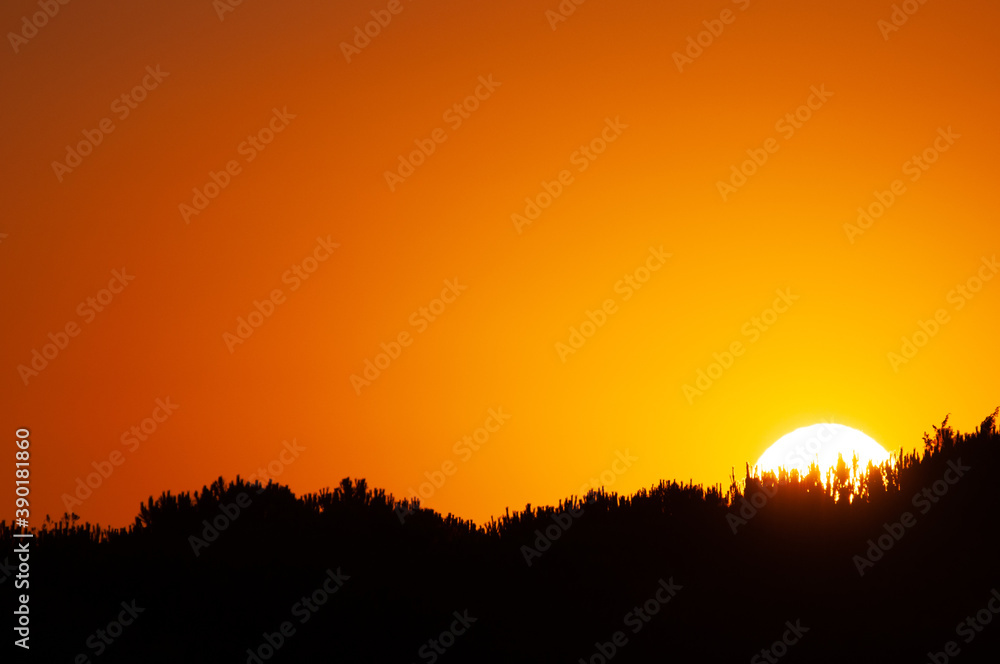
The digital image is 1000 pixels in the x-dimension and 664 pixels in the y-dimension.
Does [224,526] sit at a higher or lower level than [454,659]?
higher

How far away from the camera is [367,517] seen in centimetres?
1891

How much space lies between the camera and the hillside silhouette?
1456 cm

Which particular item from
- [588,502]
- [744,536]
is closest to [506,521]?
[588,502]

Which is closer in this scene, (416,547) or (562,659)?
(562,659)

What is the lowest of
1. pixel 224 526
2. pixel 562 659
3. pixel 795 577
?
pixel 562 659

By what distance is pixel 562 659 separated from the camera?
581 inches

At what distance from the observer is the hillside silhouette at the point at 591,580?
47.8ft

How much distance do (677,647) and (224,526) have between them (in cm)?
736

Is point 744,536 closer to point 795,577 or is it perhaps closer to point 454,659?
point 795,577

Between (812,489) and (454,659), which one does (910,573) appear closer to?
(812,489)

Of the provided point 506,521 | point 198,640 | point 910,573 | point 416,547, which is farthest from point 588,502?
point 198,640

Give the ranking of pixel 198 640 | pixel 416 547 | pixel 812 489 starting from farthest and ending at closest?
pixel 416 547, pixel 812 489, pixel 198 640

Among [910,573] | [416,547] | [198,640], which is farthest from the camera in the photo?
[416,547]

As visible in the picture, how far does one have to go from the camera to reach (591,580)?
16375 mm
